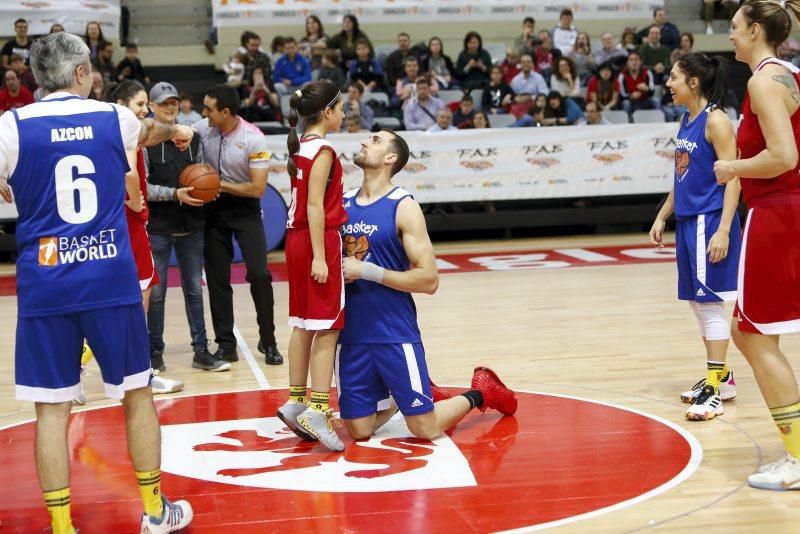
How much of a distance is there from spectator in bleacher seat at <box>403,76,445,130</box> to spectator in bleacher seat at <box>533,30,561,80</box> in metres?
2.53

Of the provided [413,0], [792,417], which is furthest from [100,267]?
[413,0]

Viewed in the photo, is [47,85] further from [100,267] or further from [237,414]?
[237,414]

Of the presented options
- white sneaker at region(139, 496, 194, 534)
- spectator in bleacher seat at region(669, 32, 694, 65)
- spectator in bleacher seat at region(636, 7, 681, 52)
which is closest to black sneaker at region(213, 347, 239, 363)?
white sneaker at region(139, 496, 194, 534)

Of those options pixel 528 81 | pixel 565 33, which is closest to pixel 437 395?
pixel 528 81

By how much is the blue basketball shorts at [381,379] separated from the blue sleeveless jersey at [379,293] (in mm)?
52

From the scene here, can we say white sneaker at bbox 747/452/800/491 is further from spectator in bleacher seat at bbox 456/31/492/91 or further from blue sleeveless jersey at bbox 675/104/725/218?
spectator in bleacher seat at bbox 456/31/492/91

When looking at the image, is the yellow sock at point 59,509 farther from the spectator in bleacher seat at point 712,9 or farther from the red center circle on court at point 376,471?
the spectator in bleacher seat at point 712,9

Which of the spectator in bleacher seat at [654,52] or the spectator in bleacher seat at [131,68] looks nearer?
the spectator in bleacher seat at [131,68]

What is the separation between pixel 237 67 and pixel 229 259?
26.6 feet

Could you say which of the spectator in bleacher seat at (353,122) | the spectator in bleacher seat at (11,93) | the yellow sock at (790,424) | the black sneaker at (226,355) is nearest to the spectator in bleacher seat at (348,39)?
the spectator in bleacher seat at (353,122)

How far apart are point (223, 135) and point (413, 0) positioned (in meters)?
10.6

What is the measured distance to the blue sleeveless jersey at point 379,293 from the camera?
514 centimetres

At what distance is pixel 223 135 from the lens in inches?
287

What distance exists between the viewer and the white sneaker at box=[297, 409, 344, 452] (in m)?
5.06
